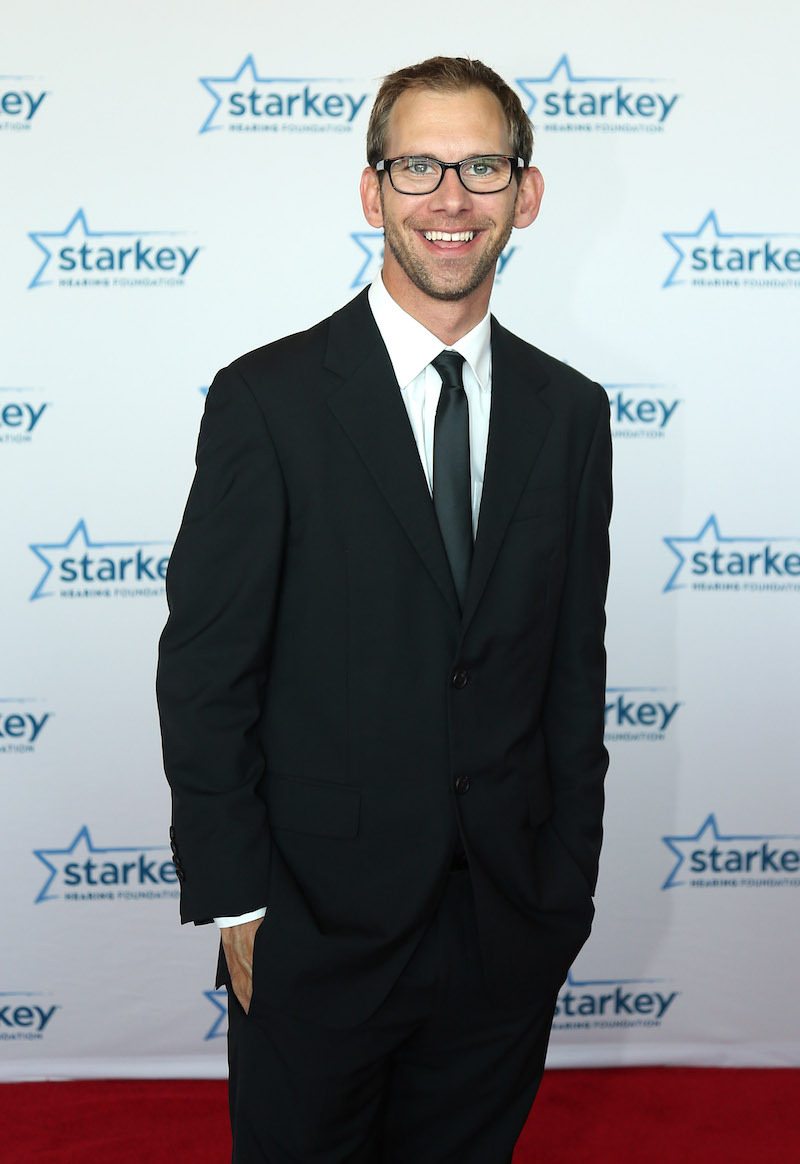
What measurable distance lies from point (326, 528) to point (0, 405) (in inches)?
58.7

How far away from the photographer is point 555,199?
2639 millimetres

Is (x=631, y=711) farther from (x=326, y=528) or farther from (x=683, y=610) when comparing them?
(x=326, y=528)

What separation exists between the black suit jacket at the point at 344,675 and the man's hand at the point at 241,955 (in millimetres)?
16

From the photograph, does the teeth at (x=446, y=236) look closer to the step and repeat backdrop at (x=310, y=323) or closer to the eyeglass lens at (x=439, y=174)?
the eyeglass lens at (x=439, y=174)

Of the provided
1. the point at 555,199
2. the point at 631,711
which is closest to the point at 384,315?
the point at 555,199

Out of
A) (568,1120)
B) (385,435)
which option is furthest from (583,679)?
(568,1120)

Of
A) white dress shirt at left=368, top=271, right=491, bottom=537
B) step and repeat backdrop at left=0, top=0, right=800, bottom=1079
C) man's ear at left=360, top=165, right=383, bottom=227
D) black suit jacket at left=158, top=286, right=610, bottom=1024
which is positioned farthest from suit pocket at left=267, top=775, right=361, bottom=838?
step and repeat backdrop at left=0, top=0, right=800, bottom=1079

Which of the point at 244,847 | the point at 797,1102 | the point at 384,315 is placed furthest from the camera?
the point at 797,1102

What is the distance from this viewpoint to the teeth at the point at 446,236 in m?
1.53

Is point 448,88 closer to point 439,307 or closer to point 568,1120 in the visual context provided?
point 439,307

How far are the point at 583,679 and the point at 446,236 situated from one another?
70 centimetres

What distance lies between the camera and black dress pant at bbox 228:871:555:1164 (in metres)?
1.57

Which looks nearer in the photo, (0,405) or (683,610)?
(0,405)

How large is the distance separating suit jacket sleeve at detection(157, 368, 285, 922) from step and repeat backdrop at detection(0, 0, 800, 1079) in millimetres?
1288
